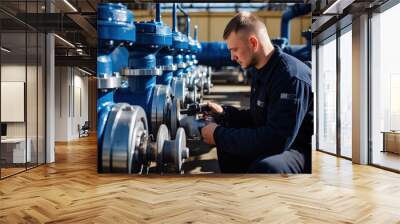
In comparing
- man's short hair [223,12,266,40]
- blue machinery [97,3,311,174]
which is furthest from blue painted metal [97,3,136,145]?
man's short hair [223,12,266,40]

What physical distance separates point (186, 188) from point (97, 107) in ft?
3.73

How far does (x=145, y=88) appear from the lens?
430 centimetres

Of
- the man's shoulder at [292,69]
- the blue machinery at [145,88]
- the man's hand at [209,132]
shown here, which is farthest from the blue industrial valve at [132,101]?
the man's shoulder at [292,69]

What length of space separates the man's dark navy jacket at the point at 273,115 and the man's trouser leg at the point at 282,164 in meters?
0.09

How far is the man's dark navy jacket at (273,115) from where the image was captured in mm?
3846

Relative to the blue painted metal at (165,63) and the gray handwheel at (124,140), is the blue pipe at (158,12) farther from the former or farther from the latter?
the gray handwheel at (124,140)

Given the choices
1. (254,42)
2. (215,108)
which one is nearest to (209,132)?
(215,108)

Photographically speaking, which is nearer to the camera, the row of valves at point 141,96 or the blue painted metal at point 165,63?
the row of valves at point 141,96

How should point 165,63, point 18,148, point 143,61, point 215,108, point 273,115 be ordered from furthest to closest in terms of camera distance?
point 18,148
point 165,63
point 143,61
point 215,108
point 273,115

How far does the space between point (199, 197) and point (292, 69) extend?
4.45 ft

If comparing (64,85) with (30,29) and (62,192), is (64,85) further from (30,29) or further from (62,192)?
(62,192)

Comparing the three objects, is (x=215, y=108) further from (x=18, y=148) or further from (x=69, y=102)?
(x=18, y=148)

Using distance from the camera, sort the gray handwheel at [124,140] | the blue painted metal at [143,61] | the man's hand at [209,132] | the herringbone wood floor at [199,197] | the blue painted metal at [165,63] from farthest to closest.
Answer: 1. the blue painted metal at [165,63]
2. the blue painted metal at [143,61]
3. the gray handwheel at [124,140]
4. the man's hand at [209,132]
5. the herringbone wood floor at [199,197]

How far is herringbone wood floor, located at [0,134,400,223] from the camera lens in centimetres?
288
